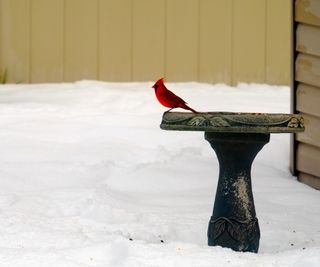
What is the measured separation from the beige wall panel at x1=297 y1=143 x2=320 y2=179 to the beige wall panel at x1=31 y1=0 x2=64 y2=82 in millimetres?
2067

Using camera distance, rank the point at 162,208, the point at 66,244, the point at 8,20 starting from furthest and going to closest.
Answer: the point at 8,20
the point at 162,208
the point at 66,244

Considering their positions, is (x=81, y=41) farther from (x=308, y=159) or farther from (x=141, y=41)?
(x=308, y=159)

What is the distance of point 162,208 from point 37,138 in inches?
46.8

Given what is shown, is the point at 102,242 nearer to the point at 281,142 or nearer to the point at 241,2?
the point at 281,142

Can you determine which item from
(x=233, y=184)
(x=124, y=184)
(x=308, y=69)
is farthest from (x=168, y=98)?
(x=308, y=69)

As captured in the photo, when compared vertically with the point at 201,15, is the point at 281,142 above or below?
below

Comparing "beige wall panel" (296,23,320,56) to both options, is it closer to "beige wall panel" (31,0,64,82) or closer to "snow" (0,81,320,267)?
"snow" (0,81,320,267)

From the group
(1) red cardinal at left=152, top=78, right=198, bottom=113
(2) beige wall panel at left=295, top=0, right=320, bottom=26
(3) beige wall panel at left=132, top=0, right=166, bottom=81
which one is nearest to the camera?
(1) red cardinal at left=152, top=78, right=198, bottom=113

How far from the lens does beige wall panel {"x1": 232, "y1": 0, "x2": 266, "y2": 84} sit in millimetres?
5906

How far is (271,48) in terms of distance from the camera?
5918mm

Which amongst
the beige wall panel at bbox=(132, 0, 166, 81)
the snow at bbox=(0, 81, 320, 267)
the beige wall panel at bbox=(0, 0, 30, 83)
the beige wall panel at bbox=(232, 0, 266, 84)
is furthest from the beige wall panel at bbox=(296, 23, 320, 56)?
the beige wall panel at bbox=(0, 0, 30, 83)

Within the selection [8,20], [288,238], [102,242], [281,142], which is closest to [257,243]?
[288,238]

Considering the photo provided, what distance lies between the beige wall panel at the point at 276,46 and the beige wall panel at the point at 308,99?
1426 mm

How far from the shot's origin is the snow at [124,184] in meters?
3.09
